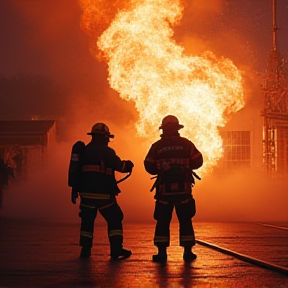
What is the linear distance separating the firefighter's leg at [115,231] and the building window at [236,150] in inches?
991

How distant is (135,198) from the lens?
26.8 m

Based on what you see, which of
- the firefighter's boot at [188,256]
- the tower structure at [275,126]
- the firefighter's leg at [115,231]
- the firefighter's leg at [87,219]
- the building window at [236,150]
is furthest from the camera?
the building window at [236,150]

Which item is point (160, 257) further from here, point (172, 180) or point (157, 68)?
point (157, 68)

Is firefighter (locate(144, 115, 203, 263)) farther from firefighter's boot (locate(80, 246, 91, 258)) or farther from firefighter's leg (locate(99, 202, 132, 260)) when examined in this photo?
firefighter's boot (locate(80, 246, 91, 258))

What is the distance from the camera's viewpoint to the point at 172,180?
373 inches

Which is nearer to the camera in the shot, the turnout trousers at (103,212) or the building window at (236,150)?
the turnout trousers at (103,212)

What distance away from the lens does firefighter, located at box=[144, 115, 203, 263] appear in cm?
938

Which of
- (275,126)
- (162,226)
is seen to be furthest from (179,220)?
(275,126)

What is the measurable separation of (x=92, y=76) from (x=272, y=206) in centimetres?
2570

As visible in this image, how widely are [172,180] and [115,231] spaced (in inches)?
39.7

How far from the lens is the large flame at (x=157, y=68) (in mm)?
26094

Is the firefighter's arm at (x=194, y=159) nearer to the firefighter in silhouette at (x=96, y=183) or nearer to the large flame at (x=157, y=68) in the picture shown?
the firefighter in silhouette at (x=96, y=183)

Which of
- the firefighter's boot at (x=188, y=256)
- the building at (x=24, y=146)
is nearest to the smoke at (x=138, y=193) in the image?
the building at (x=24, y=146)

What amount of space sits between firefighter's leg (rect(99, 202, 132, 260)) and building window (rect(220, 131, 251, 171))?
25173mm
